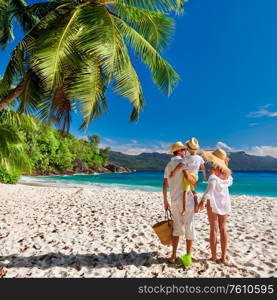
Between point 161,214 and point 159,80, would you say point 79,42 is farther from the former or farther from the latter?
point 161,214

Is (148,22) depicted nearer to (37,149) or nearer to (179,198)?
(179,198)

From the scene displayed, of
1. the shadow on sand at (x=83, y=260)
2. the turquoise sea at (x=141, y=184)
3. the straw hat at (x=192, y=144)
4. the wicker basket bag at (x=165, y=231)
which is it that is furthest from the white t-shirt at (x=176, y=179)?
the turquoise sea at (x=141, y=184)

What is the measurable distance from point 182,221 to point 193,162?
3.05 ft

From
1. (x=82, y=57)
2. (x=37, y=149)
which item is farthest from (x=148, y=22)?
(x=37, y=149)

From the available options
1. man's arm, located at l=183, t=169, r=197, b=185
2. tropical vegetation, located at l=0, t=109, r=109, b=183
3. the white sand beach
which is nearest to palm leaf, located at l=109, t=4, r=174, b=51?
tropical vegetation, located at l=0, t=109, r=109, b=183

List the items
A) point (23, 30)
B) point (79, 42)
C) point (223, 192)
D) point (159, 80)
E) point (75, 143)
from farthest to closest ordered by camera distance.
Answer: point (75, 143)
point (23, 30)
point (159, 80)
point (79, 42)
point (223, 192)

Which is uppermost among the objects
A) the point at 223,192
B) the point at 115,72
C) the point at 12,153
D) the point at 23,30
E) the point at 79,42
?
the point at 23,30

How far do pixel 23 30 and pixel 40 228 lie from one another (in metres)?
6.57

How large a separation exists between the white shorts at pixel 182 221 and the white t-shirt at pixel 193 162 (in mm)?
524

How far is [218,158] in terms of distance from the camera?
3.48 meters

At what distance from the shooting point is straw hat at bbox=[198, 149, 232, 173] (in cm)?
332

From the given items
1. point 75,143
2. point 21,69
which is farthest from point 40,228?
point 75,143

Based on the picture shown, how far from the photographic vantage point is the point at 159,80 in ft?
21.1
